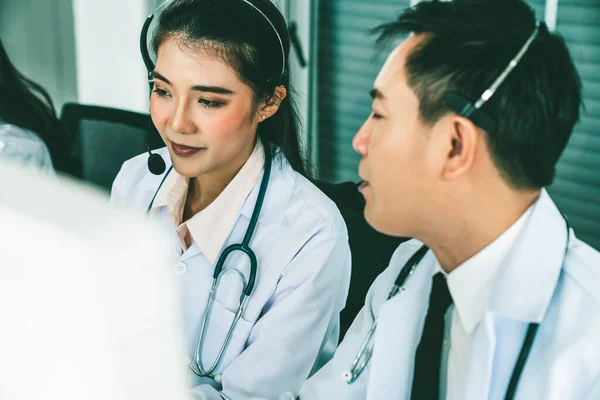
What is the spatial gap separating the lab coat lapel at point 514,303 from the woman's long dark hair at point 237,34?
575 millimetres

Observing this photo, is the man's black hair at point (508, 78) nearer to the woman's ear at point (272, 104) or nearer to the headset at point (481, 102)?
the headset at point (481, 102)

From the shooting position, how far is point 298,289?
3.79ft

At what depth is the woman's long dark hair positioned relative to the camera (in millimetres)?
1185

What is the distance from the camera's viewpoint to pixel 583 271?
0.79m

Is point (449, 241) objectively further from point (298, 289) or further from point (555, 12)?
point (555, 12)

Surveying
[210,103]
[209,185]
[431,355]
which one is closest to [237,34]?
[210,103]

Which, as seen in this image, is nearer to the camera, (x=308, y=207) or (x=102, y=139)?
(x=308, y=207)

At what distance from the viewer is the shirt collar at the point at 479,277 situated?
85 cm

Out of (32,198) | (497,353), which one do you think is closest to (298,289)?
(497,353)

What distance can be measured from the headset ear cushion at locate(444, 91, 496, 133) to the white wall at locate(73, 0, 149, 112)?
2053mm

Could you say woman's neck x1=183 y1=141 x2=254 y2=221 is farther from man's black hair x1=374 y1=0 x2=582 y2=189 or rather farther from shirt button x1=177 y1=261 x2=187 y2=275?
man's black hair x1=374 y1=0 x2=582 y2=189

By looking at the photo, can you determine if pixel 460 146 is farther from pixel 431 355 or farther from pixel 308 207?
pixel 308 207

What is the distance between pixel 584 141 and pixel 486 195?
1491 millimetres

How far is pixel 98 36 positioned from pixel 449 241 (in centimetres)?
218
